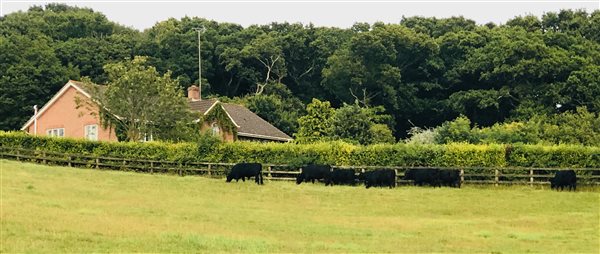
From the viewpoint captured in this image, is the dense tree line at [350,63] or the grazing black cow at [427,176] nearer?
the grazing black cow at [427,176]

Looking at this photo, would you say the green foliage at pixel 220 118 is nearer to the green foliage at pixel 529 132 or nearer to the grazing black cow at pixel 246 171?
the green foliage at pixel 529 132

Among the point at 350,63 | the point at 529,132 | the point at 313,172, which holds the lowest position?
the point at 313,172

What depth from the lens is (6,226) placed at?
18.4 meters

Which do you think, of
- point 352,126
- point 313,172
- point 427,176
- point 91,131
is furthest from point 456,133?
point 91,131

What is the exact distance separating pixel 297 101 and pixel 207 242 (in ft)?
238

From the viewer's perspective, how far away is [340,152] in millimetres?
40750

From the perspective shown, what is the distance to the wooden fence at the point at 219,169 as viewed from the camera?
123ft

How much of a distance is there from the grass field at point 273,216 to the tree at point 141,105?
36.0 feet

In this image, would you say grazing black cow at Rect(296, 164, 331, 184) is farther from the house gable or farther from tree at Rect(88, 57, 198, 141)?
the house gable

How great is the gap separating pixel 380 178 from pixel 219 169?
358 inches

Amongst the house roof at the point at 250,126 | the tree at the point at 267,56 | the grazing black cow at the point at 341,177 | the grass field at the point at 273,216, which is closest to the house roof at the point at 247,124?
the house roof at the point at 250,126

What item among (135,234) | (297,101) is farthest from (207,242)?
(297,101)

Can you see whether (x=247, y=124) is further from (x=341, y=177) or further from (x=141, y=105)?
(x=341, y=177)

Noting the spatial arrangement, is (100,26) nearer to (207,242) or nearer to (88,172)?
(88,172)
